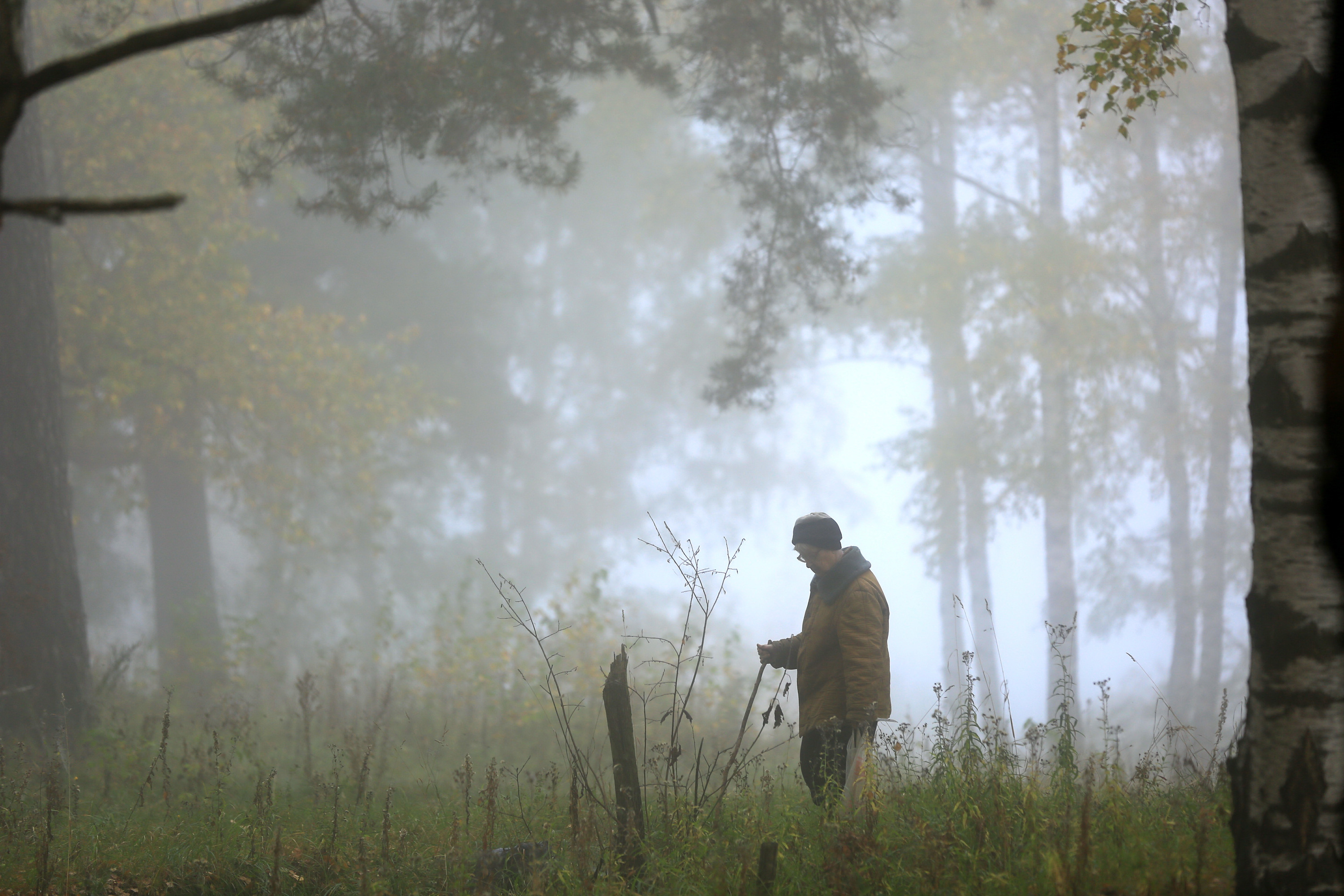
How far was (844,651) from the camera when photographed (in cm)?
441

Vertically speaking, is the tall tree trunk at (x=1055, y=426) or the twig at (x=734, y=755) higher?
the tall tree trunk at (x=1055, y=426)

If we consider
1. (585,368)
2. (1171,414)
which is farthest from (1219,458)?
(585,368)

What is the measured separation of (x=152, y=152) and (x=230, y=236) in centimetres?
146

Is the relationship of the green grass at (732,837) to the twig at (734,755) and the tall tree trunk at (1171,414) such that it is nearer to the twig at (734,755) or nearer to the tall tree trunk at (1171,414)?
the twig at (734,755)

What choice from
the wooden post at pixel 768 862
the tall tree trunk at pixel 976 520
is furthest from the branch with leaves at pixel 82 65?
the tall tree trunk at pixel 976 520

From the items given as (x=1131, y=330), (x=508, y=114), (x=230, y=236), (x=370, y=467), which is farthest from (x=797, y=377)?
(x=508, y=114)

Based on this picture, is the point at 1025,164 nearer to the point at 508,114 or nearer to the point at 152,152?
the point at 508,114

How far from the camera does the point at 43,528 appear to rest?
7.60 m

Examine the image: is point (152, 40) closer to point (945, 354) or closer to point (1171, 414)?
point (945, 354)

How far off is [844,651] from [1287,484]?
215cm

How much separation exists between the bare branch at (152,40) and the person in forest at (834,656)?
3.22m

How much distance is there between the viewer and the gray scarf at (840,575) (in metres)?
4.55

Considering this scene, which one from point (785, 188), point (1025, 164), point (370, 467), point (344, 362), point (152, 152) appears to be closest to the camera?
point (785, 188)

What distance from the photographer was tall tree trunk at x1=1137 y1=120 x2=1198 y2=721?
48.9ft
